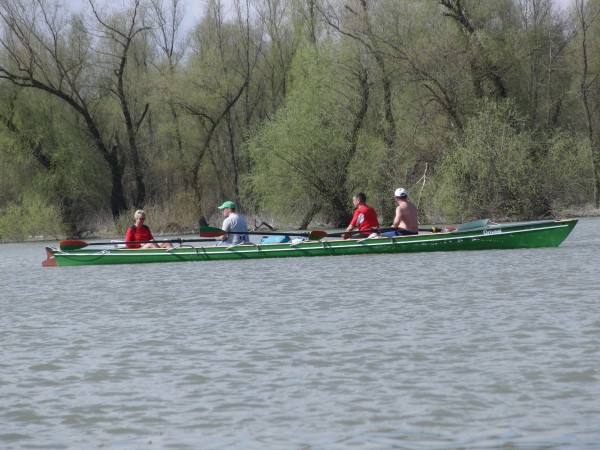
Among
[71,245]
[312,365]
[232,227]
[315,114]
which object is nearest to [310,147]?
[315,114]

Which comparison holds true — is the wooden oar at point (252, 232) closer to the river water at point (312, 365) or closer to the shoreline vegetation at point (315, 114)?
the river water at point (312, 365)

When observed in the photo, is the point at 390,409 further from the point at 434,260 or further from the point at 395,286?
the point at 434,260

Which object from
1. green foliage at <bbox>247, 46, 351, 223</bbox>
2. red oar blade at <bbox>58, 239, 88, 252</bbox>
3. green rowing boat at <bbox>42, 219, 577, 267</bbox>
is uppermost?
green foliage at <bbox>247, 46, 351, 223</bbox>

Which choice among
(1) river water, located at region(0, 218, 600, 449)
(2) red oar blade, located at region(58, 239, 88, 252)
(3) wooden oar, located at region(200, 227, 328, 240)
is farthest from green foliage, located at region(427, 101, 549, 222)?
(1) river water, located at region(0, 218, 600, 449)

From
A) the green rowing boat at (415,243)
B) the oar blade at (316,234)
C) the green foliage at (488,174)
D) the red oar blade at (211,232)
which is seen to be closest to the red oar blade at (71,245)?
the green rowing boat at (415,243)

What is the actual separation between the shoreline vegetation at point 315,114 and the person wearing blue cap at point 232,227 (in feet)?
45.2

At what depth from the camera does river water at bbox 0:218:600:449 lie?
22.2 feet

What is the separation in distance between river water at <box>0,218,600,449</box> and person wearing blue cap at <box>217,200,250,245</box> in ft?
13.9

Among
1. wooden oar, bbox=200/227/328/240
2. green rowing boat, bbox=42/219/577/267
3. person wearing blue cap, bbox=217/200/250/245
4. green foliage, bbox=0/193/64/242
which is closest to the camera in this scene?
green rowing boat, bbox=42/219/577/267

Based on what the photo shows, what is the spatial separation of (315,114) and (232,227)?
1751 centimetres

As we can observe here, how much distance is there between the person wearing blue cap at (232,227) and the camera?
2125cm

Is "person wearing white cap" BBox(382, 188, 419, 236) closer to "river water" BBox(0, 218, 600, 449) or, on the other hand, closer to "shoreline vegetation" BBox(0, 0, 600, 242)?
"river water" BBox(0, 218, 600, 449)

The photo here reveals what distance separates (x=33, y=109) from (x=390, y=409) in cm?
3632

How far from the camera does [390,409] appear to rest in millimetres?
7250
